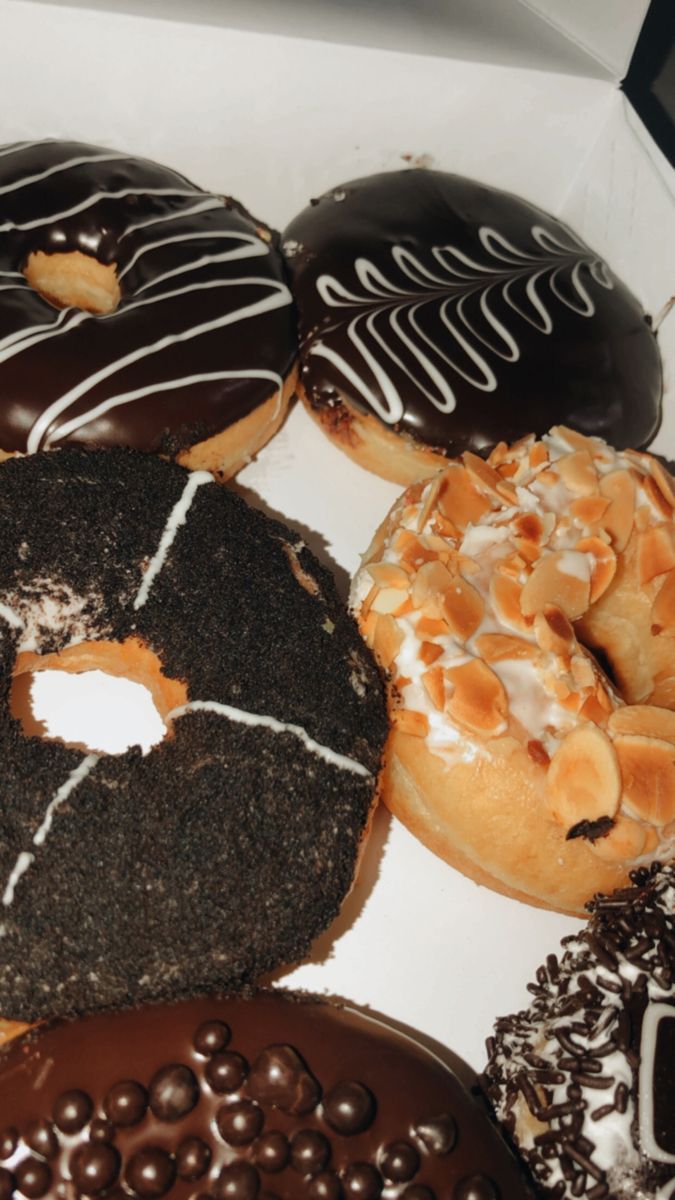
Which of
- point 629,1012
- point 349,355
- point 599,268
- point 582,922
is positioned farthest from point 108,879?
point 599,268

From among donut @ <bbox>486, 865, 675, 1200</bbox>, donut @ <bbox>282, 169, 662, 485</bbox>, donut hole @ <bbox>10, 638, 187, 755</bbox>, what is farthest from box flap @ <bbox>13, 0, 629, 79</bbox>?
donut @ <bbox>486, 865, 675, 1200</bbox>

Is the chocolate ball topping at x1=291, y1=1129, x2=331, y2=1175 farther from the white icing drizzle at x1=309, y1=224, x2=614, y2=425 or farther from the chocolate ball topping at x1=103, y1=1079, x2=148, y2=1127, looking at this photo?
the white icing drizzle at x1=309, y1=224, x2=614, y2=425

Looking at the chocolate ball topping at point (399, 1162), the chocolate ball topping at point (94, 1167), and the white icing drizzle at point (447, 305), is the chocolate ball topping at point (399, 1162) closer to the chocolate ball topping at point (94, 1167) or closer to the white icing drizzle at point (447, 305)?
the chocolate ball topping at point (94, 1167)

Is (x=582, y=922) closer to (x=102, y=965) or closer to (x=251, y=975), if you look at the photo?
(x=251, y=975)

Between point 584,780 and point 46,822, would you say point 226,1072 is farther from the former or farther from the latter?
point 584,780

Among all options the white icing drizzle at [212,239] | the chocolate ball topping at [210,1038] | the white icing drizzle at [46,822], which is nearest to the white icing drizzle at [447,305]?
the white icing drizzle at [212,239]

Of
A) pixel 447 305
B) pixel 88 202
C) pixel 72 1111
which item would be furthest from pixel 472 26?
pixel 72 1111
